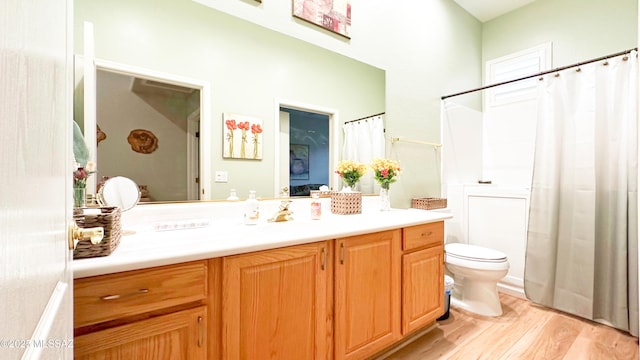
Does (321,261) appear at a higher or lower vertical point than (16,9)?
lower

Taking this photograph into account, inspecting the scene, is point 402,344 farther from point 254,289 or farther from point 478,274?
point 254,289

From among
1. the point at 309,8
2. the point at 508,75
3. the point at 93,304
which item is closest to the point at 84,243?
the point at 93,304

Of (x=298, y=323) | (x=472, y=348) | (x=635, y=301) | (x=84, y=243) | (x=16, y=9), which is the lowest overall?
(x=472, y=348)

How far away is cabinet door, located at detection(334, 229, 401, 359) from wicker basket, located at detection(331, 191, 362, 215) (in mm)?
398

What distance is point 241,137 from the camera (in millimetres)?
1557

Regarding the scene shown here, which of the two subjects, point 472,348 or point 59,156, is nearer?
point 59,156

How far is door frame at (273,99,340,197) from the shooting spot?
5.52ft

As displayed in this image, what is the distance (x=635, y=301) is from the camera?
1.80m

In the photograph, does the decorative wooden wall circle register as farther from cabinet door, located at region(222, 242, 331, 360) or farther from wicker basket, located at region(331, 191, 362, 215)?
wicker basket, located at region(331, 191, 362, 215)

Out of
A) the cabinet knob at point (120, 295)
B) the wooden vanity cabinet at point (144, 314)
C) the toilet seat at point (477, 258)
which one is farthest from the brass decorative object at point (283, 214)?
the toilet seat at point (477, 258)

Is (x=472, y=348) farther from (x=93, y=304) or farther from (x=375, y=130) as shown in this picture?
(x=93, y=304)

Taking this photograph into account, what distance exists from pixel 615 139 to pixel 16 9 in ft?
9.40

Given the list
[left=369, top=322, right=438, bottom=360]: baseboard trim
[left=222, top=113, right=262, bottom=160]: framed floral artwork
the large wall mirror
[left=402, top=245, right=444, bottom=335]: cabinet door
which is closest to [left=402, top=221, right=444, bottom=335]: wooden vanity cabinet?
[left=402, top=245, right=444, bottom=335]: cabinet door

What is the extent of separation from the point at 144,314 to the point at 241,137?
3.16 ft
